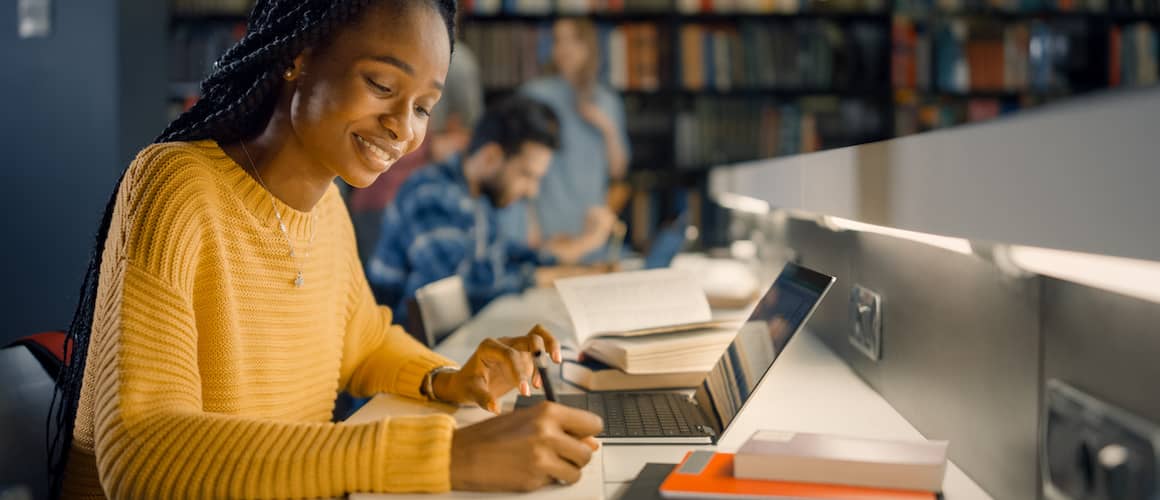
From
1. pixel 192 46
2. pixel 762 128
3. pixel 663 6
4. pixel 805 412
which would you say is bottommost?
pixel 805 412

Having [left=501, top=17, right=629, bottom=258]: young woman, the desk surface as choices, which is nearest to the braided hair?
the desk surface

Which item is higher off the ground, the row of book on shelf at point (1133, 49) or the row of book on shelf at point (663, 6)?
the row of book on shelf at point (663, 6)

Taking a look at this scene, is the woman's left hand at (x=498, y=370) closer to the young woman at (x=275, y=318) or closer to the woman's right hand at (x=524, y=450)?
the young woman at (x=275, y=318)

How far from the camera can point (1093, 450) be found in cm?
65

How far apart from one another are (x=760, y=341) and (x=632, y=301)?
0.63m

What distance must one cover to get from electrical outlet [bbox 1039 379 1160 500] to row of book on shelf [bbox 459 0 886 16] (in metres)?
3.85

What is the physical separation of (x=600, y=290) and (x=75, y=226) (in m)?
2.08

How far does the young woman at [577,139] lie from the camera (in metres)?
4.05

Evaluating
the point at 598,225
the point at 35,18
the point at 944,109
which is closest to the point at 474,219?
the point at 598,225

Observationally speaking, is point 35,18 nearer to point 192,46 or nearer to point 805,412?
point 192,46

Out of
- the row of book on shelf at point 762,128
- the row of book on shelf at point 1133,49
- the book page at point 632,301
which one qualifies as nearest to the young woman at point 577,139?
the row of book on shelf at point 762,128

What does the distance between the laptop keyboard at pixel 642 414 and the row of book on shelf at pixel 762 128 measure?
3.42 meters

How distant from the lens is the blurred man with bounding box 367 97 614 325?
2.74 metres

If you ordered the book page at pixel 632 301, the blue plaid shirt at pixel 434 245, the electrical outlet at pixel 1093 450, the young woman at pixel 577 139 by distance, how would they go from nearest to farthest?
the electrical outlet at pixel 1093 450
the book page at pixel 632 301
the blue plaid shirt at pixel 434 245
the young woman at pixel 577 139
